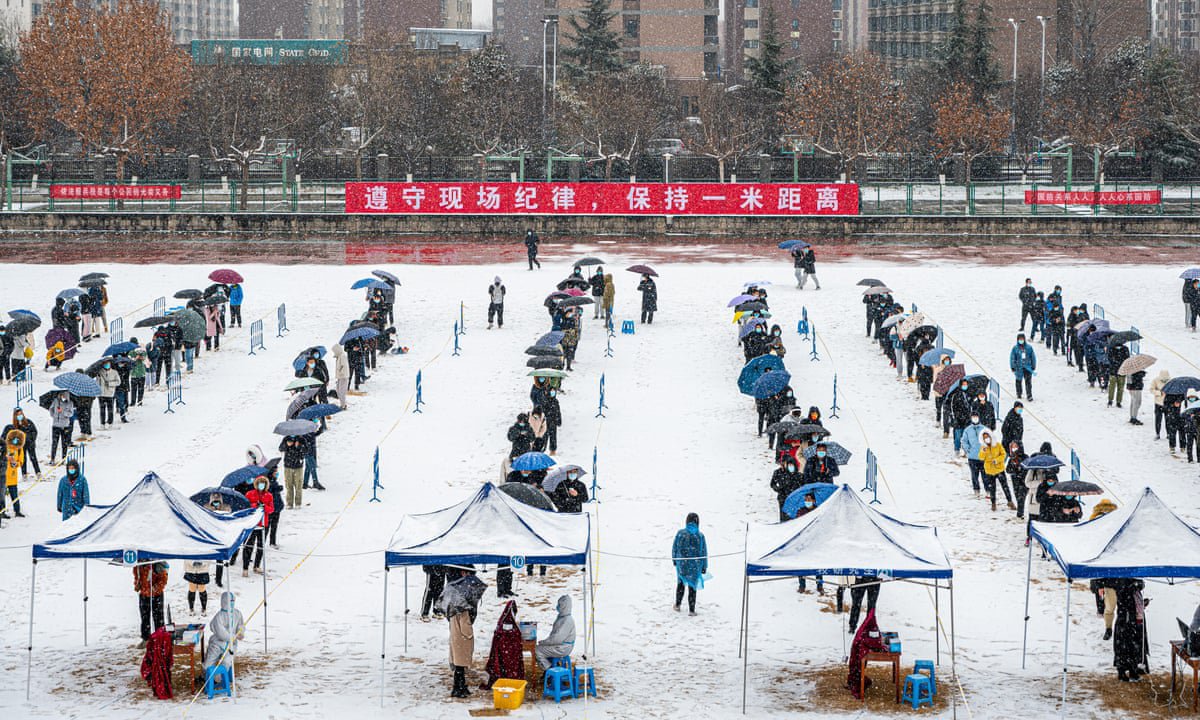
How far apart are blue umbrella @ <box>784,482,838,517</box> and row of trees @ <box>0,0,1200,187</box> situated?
50.5 meters

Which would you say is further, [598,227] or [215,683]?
[598,227]

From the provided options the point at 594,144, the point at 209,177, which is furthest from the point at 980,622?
the point at 209,177

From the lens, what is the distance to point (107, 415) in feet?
88.4

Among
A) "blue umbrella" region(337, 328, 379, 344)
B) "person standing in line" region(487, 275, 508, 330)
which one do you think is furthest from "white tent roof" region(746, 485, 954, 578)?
"person standing in line" region(487, 275, 508, 330)

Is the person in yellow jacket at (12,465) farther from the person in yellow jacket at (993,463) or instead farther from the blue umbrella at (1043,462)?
the blue umbrella at (1043,462)

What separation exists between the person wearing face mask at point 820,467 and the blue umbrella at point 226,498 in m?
7.01

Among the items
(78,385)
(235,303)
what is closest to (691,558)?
(78,385)

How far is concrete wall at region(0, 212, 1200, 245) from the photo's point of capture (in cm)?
5728

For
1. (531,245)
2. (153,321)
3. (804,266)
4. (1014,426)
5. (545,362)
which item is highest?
(531,245)

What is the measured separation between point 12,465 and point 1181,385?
58.2 ft

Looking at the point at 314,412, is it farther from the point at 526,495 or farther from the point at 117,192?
the point at 117,192

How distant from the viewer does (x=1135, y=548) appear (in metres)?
14.6

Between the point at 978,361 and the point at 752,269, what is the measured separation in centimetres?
1546

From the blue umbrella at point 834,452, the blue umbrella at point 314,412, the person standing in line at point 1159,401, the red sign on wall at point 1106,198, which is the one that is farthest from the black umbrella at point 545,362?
the red sign on wall at point 1106,198
